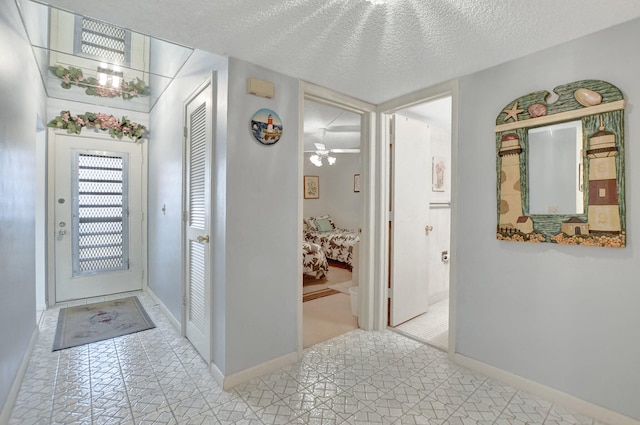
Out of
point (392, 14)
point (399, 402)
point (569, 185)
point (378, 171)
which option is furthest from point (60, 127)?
point (569, 185)

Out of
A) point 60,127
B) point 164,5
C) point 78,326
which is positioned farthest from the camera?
point 60,127

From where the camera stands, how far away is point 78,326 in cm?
288

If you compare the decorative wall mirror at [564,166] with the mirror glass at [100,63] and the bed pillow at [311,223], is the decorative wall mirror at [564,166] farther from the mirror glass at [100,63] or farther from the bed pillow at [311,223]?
the bed pillow at [311,223]

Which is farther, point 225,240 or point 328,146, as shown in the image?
point 328,146

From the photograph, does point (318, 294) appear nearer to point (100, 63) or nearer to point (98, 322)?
point (98, 322)

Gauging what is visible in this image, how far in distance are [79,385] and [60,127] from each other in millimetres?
2901

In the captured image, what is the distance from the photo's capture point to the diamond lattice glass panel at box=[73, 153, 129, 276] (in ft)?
11.8

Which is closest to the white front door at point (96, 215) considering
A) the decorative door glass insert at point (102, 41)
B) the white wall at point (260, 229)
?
the decorative door glass insert at point (102, 41)

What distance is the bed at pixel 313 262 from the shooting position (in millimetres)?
4531

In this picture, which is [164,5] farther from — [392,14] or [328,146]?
[328,146]

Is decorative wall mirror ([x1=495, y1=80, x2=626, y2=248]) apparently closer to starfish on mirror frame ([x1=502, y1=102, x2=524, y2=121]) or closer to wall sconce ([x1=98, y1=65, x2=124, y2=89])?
starfish on mirror frame ([x1=502, y1=102, x2=524, y2=121])

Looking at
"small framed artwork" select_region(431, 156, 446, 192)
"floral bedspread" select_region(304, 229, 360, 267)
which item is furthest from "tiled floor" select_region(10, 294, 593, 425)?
"floral bedspread" select_region(304, 229, 360, 267)

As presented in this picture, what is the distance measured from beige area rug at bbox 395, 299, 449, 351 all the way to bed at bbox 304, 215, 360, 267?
185cm

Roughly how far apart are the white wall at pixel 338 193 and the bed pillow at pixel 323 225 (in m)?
0.29
